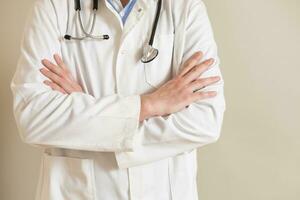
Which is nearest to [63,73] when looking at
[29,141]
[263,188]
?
[29,141]

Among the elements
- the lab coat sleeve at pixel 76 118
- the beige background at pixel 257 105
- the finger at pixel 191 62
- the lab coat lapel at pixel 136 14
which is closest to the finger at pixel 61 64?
the lab coat sleeve at pixel 76 118

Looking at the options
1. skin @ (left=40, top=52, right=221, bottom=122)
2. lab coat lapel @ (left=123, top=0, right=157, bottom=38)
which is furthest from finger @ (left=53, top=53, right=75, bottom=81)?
lab coat lapel @ (left=123, top=0, right=157, bottom=38)

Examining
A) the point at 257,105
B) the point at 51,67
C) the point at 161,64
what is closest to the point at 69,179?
the point at 51,67

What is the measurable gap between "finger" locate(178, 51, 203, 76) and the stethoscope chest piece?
0.34 ft

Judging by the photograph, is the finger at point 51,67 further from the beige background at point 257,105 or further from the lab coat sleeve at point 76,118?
the beige background at point 257,105

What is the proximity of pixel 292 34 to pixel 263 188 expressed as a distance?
68cm

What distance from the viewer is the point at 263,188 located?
1.86 m

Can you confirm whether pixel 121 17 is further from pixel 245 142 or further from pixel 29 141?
pixel 245 142

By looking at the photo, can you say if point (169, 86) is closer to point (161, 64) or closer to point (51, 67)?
point (161, 64)

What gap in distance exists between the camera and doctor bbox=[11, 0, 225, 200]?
1267 millimetres

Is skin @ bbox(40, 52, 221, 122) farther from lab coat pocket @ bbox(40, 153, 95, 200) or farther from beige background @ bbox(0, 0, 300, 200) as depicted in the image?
Answer: beige background @ bbox(0, 0, 300, 200)

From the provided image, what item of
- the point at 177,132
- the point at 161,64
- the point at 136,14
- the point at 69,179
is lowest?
the point at 69,179

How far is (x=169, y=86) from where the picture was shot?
1344 mm

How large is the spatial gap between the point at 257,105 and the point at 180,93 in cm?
62
